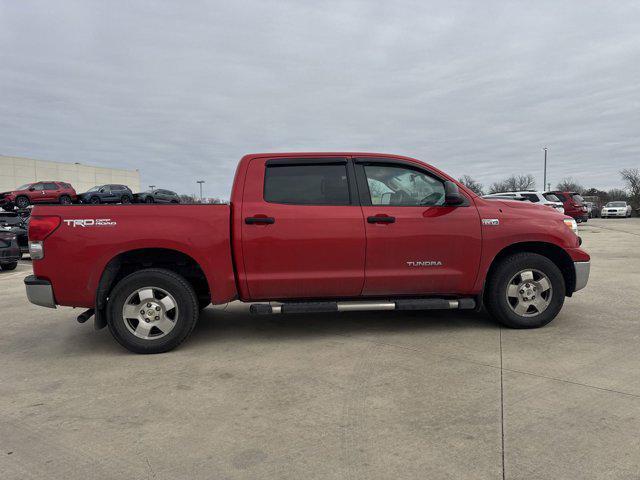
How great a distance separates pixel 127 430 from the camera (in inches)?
121

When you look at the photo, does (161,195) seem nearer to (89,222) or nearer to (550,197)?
(550,197)

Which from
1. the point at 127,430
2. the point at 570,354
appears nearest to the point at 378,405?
the point at 127,430

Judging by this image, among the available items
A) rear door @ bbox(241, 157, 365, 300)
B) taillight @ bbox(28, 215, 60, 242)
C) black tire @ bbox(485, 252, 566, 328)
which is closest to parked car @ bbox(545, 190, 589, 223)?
black tire @ bbox(485, 252, 566, 328)

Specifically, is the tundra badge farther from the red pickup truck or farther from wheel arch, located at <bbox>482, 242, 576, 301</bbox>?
wheel arch, located at <bbox>482, 242, 576, 301</bbox>

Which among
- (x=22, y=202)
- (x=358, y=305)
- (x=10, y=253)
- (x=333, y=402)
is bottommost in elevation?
(x=333, y=402)

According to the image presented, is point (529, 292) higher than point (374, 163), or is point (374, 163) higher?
point (374, 163)

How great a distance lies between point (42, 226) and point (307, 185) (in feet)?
8.31

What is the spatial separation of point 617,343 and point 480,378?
180 cm

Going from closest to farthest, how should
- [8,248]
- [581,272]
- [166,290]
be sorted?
[166,290], [581,272], [8,248]

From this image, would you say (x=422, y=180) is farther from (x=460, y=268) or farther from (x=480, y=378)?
(x=480, y=378)


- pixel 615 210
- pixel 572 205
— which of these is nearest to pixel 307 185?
pixel 572 205

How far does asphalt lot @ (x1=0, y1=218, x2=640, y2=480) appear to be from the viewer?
8.66 ft

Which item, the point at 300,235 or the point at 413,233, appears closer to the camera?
the point at 300,235

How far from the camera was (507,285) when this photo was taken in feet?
16.5
